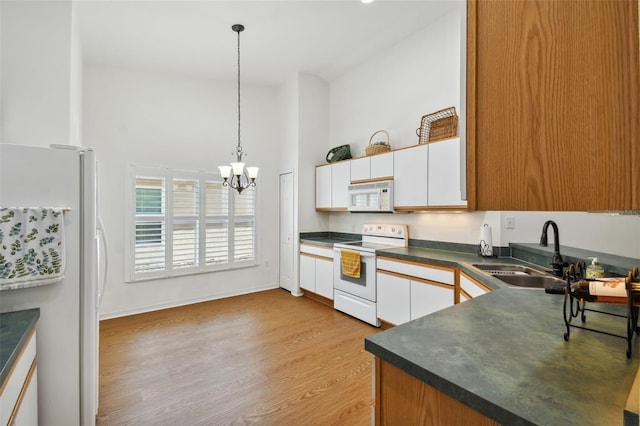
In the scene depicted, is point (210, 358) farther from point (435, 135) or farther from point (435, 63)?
point (435, 63)

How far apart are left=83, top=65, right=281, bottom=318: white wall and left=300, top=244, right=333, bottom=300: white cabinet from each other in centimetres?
75

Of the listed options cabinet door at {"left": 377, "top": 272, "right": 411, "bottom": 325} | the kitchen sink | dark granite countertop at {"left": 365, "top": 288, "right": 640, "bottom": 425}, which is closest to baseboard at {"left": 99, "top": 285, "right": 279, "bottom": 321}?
cabinet door at {"left": 377, "top": 272, "right": 411, "bottom": 325}

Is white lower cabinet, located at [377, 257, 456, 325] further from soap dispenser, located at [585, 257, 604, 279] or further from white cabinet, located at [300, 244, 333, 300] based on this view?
soap dispenser, located at [585, 257, 604, 279]

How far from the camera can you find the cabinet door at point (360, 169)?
3719 mm

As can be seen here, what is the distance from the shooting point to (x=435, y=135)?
3.13m

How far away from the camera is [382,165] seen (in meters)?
3.51

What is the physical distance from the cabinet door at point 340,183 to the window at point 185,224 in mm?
1356

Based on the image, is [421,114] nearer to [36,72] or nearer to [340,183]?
[340,183]

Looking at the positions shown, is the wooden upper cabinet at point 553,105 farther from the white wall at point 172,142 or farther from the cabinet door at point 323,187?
the white wall at point 172,142

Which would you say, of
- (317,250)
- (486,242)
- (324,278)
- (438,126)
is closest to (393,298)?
(486,242)

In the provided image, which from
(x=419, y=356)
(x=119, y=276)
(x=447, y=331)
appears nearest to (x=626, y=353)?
(x=447, y=331)

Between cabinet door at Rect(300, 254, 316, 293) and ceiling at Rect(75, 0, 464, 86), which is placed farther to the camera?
cabinet door at Rect(300, 254, 316, 293)

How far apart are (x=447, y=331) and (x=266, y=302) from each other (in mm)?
3511

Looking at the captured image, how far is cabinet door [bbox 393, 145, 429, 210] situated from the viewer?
3.05m
